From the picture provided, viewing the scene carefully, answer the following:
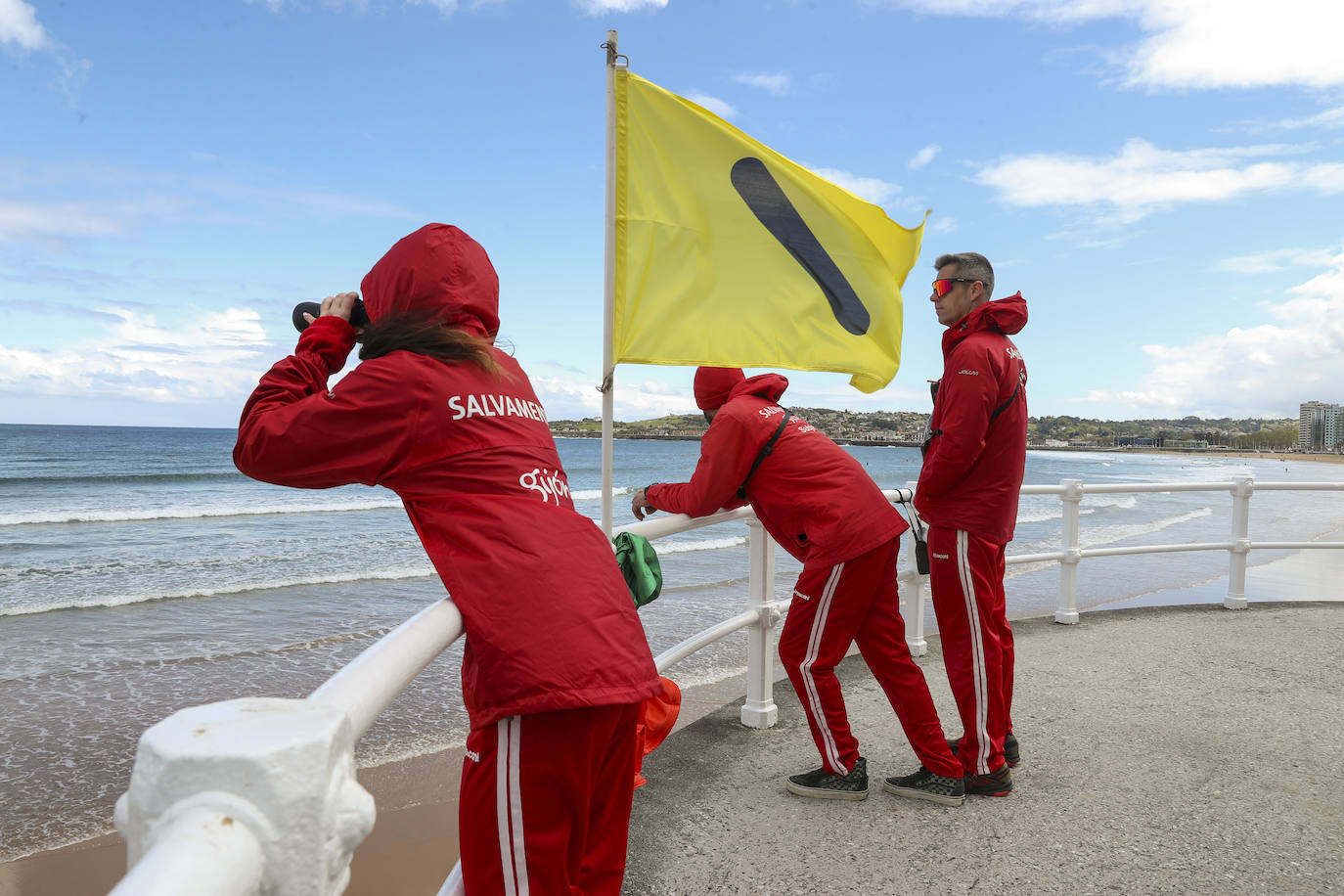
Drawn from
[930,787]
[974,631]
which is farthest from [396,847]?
[974,631]

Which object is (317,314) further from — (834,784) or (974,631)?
(974,631)

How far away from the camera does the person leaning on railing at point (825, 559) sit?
10.7 feet

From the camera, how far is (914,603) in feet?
17.9

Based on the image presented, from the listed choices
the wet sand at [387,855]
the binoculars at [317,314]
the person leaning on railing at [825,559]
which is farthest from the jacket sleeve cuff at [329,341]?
the wet sand at [387,855]

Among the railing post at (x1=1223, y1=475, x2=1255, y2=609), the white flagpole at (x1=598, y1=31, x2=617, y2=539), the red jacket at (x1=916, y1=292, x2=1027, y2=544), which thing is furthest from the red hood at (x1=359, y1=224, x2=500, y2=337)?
the railing post at (x1=1223, y1=475, x2=1255, y2=609)

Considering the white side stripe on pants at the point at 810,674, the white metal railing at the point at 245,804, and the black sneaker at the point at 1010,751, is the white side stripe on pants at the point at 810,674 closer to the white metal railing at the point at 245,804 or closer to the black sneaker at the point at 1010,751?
the black sneaker at the point at 1010,751

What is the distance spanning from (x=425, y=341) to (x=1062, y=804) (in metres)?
2.91

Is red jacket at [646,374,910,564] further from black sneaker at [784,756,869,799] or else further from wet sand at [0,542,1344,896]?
wet sand at [0,542,1344,896]

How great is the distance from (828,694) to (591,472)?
44.4 meters

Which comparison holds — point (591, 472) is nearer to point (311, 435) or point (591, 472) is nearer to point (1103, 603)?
point (1103, 603)

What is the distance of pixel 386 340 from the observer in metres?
1.84

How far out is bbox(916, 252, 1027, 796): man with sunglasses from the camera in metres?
3.44

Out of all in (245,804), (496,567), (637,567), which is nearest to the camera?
(245,804)

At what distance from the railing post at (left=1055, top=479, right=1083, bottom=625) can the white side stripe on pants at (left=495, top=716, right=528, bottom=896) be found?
211 inches
